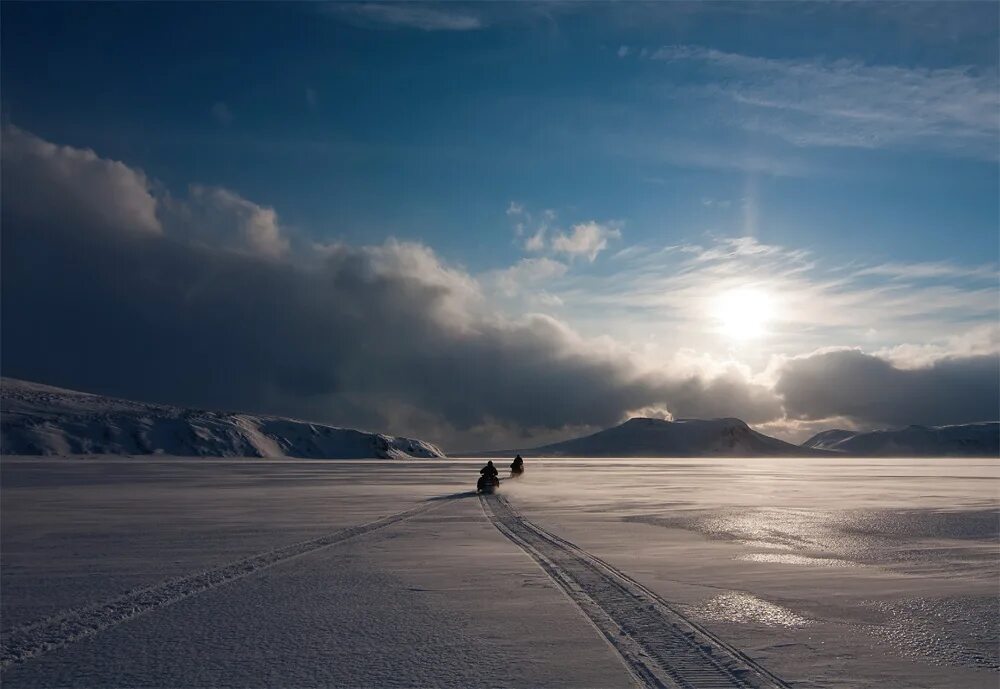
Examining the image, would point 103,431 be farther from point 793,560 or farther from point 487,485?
point 793,560

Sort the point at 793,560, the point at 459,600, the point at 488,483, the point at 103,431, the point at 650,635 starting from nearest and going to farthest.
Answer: the point at 650,635
the point at 459,600
the point at 793,560
the point at 488,483
the point at 103,431

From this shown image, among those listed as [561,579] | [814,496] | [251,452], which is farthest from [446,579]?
[251,452]

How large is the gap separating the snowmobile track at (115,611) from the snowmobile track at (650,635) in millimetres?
6241

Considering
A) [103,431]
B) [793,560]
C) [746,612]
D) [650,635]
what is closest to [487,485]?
[793,560]

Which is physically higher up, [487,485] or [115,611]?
[115,611]

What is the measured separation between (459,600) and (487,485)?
97.2 ft

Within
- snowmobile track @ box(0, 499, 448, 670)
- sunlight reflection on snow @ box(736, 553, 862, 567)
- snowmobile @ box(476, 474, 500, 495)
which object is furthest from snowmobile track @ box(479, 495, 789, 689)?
snowmobile @ box(476, 474, 500, 495)

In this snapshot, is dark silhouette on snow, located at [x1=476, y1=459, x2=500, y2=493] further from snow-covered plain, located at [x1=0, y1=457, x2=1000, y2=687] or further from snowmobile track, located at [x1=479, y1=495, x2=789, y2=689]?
snowmobile track, located at [x1=479, y1=495, x2=789, y2=689]

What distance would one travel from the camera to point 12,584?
13.7m

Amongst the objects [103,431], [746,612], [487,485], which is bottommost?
[487,485]

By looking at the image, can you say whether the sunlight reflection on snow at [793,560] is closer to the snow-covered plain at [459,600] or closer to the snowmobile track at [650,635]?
the snow-covered plain at [459,600]

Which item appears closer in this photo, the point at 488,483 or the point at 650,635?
the point at 650,635

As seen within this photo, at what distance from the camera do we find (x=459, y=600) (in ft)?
40.8

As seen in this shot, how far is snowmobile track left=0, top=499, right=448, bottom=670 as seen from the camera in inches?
379
